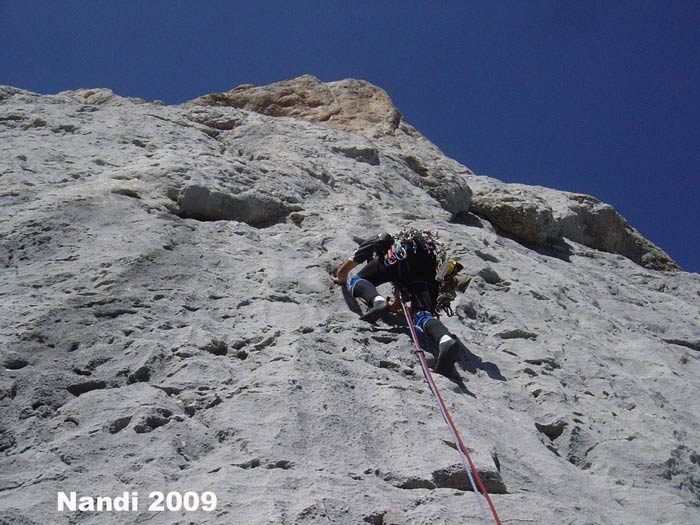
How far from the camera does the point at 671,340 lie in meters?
7.13

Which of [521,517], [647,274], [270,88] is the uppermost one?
[270,88]

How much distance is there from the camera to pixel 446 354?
448 cm

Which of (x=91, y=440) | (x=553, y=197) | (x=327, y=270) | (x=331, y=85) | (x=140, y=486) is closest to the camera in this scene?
(x=140, y=486)

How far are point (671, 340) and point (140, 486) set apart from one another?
602cm

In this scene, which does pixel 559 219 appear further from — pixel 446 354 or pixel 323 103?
pixel 446 354

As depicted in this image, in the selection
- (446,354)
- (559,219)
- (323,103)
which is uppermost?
(323,103)

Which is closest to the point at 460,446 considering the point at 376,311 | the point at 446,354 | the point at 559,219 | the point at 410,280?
the point at 446,354

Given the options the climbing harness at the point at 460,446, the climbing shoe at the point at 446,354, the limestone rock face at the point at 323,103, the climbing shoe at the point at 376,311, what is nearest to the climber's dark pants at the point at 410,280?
the climbing shoe at the point at 376,311

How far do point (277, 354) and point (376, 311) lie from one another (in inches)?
38.9

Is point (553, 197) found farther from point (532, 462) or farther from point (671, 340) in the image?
point (532, 462)

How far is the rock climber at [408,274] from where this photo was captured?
5027 millimetres

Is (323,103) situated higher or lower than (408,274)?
higher

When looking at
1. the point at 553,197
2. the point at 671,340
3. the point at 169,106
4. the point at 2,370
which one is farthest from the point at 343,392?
the point at 553,197

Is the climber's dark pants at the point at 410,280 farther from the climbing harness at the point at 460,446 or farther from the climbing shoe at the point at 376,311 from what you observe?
the climbing harness at the point at 460,446
